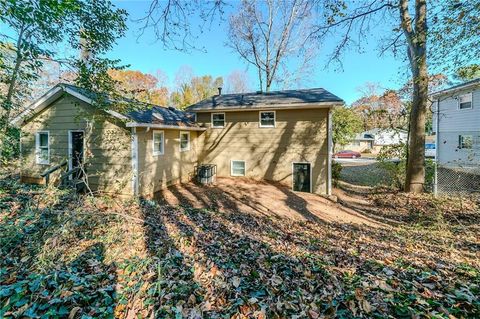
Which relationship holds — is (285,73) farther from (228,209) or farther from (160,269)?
(160,269)

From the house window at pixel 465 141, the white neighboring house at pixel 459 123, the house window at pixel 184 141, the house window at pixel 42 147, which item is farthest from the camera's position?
the house window at pixel 465 141

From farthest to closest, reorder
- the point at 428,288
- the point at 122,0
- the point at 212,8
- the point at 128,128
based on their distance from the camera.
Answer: the point at 128,128 → the point at 122,0 → the point at 212,8 → the point at 428,288

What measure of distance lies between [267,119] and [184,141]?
440 cm

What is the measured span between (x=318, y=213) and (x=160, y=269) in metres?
6.37

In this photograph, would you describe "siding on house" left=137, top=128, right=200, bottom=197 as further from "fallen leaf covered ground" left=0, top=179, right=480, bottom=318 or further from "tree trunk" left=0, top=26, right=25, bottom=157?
"fallen leaf covered ground" left=0, top=179, right=480, bottom=318

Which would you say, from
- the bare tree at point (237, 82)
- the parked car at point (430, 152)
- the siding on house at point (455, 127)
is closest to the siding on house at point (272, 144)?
the siding on house at point (455, 127)

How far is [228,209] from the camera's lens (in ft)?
26.2

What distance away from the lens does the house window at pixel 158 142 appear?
10.1 m

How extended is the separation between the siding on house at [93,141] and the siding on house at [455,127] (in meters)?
16.1

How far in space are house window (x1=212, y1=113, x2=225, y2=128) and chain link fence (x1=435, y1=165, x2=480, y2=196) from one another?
950 centimetres

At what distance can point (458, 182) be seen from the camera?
32.5 ft

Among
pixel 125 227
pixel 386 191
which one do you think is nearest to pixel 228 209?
pixel 125 227

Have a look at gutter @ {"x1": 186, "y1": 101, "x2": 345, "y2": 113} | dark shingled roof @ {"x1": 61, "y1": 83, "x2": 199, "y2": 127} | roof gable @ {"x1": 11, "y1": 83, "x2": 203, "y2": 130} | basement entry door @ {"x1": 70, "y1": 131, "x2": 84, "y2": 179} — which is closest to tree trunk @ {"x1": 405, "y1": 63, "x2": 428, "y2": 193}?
gutter @ {"x1": 186, "y1": 101, "x2": 345, "y2": 113}

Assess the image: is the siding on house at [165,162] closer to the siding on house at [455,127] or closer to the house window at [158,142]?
the house window at [158,142]
